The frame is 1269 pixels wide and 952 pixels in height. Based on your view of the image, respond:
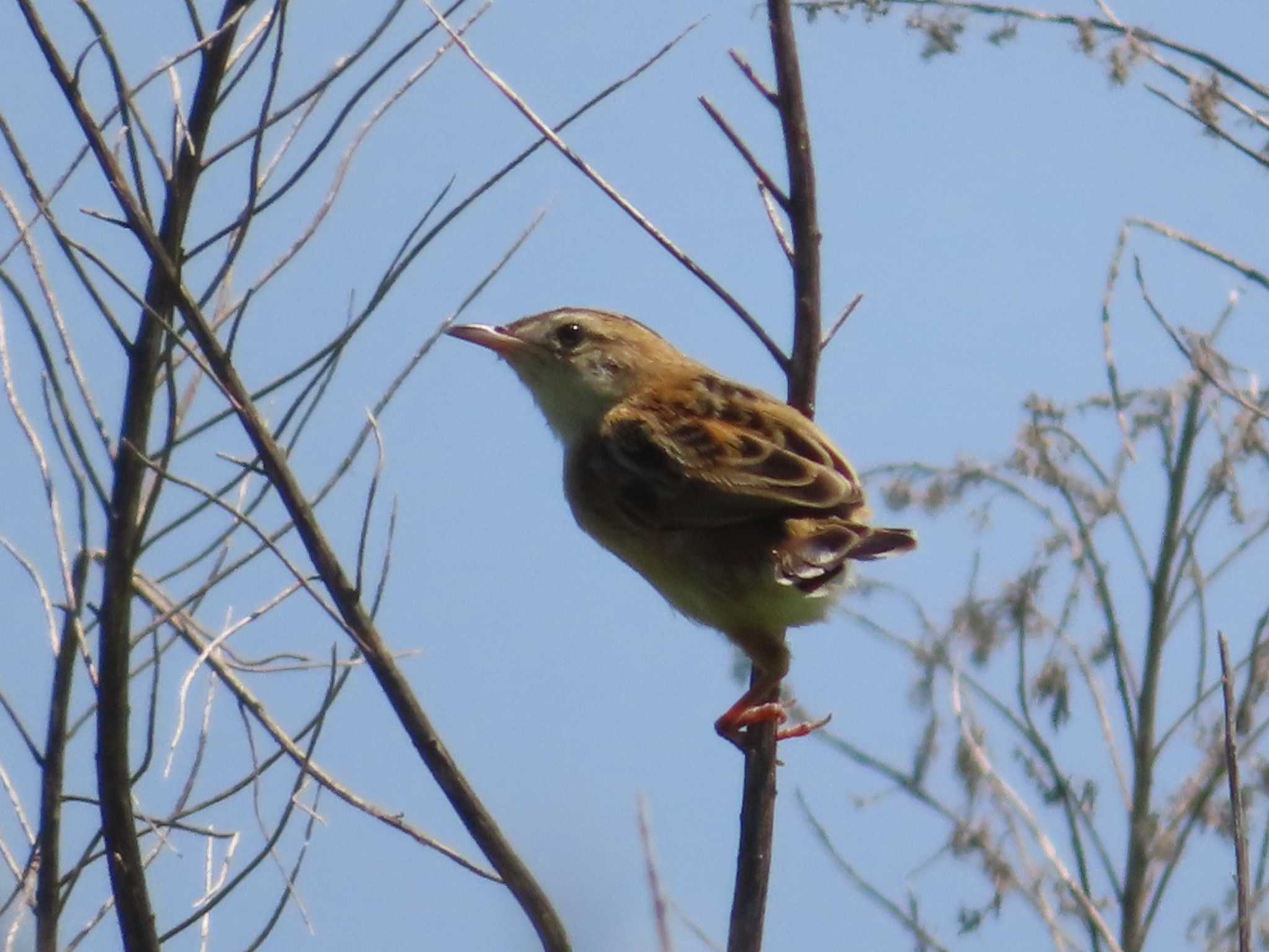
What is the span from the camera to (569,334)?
5363 mm

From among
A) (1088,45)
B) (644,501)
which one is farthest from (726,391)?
(1088,45)

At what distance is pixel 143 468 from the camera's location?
3.04 metres

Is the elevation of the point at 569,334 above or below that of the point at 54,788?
above

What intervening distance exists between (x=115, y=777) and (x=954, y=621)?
150 inches

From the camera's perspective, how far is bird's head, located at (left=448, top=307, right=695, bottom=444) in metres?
5.23

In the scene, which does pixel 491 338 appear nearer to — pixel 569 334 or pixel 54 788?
pixel 569 334

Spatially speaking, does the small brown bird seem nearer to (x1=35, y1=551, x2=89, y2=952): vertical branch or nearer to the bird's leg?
the bird's leg

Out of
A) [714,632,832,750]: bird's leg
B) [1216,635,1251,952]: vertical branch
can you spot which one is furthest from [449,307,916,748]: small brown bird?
[1216,635,1251,952]: vertical branch

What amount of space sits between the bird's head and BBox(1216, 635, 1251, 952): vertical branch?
9.09 feet

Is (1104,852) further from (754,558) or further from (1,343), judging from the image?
(1,343)

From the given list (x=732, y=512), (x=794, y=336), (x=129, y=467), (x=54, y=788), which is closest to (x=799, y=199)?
(x=794, y=336)

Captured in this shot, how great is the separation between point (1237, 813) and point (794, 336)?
183cm

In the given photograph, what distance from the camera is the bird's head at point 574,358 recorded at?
5.23 meters

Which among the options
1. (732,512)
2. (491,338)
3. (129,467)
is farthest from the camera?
(491,338)
